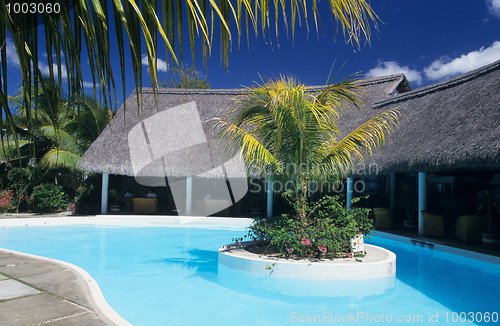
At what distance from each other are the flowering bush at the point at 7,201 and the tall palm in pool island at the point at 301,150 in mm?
11320

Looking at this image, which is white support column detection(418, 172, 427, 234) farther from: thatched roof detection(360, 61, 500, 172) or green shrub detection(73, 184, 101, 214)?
green shrub detection(73, 184, 101, 214)

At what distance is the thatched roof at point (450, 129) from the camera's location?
7.51 metres

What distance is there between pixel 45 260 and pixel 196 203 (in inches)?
370

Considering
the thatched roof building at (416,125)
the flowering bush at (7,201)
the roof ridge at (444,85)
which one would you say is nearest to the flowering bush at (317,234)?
the thatched roof building at (416,125)

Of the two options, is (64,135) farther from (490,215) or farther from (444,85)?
(490,215)

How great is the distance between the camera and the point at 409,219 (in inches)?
441

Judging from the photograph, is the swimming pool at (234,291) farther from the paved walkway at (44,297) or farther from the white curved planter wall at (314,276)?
the paved walkway at (44,297)

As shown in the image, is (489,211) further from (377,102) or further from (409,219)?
(377,102)

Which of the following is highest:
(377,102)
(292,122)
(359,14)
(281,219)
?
(377,102)

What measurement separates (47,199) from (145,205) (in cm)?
362

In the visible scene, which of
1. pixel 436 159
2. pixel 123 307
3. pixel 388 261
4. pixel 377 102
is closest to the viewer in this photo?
pixel 123 307

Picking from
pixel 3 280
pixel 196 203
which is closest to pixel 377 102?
pixel 196 203

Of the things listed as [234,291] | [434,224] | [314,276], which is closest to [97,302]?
[234,291]

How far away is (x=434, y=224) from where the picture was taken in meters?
9.46
